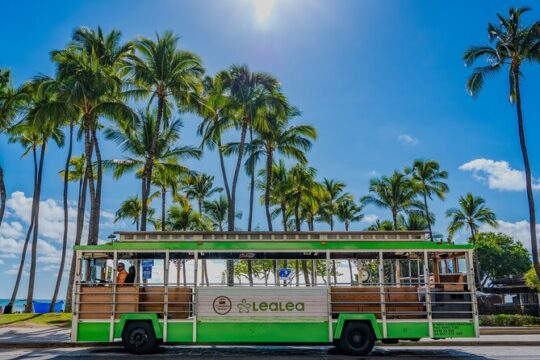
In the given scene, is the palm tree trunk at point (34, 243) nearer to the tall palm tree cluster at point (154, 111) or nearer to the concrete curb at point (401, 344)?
the tall palm tree cluster at point (154, 111)

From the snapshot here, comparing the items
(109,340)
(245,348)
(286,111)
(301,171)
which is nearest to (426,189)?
(301,171)

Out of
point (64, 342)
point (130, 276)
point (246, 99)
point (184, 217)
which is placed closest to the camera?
point (130, 276)

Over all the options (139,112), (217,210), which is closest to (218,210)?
(217,210)

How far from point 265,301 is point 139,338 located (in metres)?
3.34

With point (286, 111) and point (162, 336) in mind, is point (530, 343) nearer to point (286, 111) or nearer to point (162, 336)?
point (162, 336)

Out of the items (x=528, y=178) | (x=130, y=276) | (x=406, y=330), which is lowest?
(x=406, y=330)

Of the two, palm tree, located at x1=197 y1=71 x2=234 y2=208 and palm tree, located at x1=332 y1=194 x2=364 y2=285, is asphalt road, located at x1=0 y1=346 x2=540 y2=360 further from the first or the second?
palm tree, located at x1=332 y1=194 x2=364 y2=285

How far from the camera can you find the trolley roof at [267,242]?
42.8 ft

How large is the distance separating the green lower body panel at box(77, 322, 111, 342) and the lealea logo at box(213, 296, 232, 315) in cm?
275

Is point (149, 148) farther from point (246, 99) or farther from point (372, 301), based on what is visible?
point (372, 301)

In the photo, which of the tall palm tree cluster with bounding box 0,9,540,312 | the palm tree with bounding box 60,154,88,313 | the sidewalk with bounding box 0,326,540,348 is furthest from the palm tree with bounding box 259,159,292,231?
the sidewalk with bounding box 0,326,540,348

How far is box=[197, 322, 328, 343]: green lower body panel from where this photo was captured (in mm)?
12453

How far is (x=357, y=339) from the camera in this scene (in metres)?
12.6

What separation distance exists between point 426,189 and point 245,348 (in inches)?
1653
